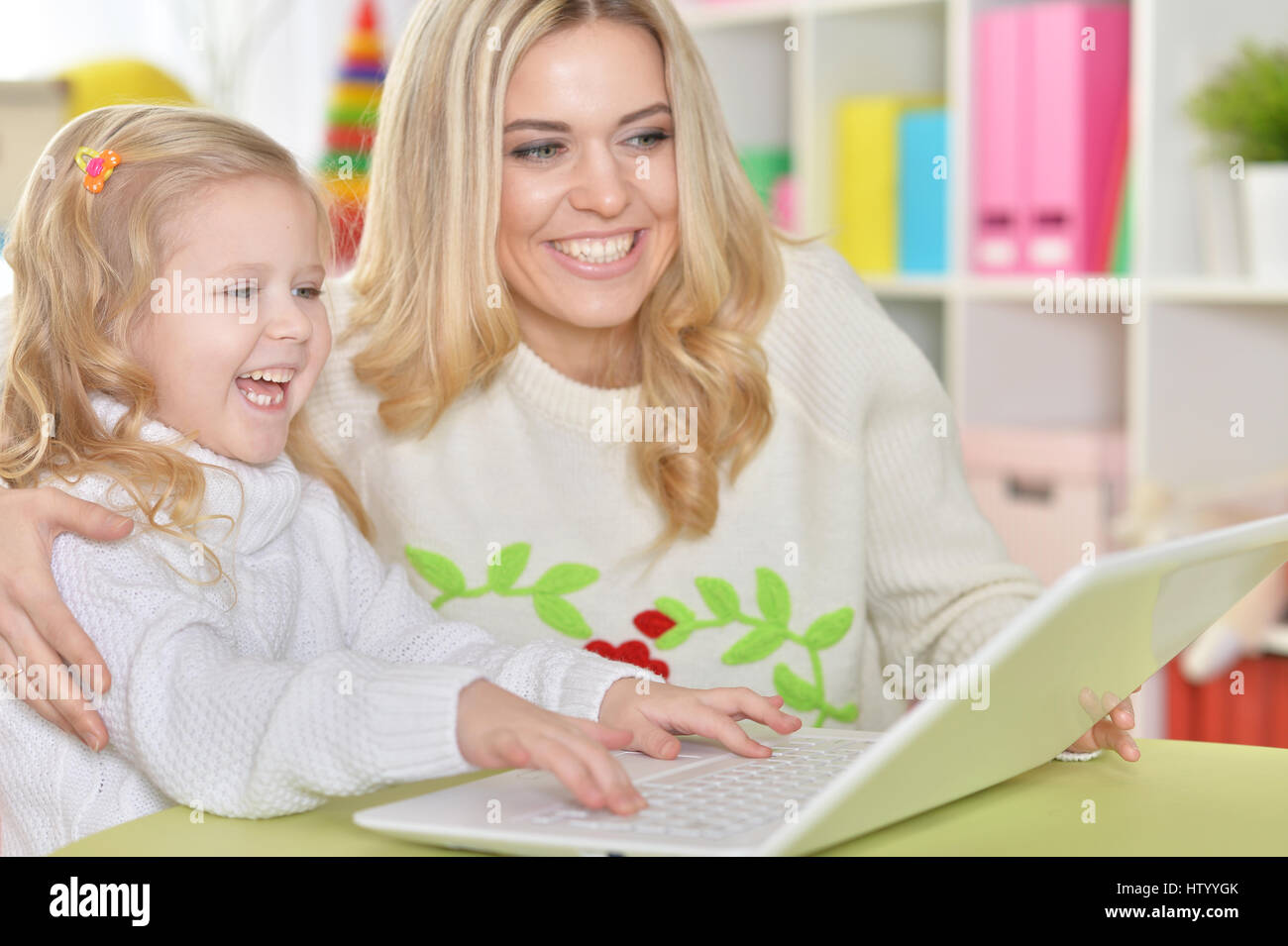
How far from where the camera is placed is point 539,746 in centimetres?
74

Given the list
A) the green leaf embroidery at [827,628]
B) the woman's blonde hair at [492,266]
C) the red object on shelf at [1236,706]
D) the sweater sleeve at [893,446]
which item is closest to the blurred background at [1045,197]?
the red object on shelf at [1236,706]

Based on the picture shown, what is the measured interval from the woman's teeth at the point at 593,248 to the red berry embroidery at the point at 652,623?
31 centimetres

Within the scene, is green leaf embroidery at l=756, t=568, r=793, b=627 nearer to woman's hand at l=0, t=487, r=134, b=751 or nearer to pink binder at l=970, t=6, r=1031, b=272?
woman's hand at l=0, t=487, r=134, b=751

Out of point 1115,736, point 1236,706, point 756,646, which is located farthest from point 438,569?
point 1236,706

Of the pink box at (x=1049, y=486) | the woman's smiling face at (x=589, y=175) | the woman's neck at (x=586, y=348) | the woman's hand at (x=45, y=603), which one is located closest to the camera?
the woman's hand at (x=45, y=603)

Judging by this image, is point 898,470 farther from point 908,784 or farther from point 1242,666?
point 1242,666

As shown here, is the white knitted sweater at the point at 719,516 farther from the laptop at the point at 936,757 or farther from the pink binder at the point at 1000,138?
the pink binder at the point at 1000,138

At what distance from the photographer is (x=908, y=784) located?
0.69 meters

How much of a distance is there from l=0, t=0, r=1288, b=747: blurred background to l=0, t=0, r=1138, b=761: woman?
347 millimetres

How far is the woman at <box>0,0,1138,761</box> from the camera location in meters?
1.29

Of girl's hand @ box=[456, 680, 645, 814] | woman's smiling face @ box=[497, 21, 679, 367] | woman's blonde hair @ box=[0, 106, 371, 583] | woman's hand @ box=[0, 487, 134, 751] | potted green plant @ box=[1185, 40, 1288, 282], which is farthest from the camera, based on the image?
potted green plant @ box=[1185, 40, 1288, 282]

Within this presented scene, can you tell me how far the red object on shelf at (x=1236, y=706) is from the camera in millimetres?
1950

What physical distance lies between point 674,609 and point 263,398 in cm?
43

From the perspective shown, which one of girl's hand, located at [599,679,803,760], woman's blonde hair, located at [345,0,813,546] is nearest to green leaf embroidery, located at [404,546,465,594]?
woman's blonde hair, located at [345,0,813,546]
